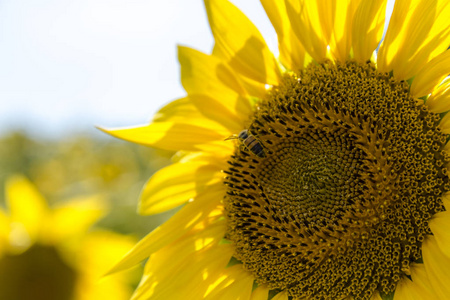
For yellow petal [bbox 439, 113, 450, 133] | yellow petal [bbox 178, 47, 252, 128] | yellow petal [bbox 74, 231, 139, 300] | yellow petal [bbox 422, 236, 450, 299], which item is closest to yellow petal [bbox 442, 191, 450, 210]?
yellow petal [bbox 422, 236, 450, 299]

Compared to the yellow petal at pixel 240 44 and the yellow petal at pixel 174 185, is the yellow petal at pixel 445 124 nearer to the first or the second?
the yellow petal at pixel 240 44

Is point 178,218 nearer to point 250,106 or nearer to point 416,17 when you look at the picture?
point 250,106

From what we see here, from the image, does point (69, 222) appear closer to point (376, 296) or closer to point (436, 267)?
point (376, 296)

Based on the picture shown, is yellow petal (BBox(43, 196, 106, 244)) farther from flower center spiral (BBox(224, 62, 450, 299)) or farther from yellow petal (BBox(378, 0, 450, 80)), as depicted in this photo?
yellow petal (BBox(378, 0, 450, 80))

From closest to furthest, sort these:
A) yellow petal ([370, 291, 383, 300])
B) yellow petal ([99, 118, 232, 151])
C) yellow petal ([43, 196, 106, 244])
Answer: yellow petal ([370, 291, 383, 300]) → yellow petal ([99, 118, 232, 151]) → yellow petal ([43, 196, 106, 244])

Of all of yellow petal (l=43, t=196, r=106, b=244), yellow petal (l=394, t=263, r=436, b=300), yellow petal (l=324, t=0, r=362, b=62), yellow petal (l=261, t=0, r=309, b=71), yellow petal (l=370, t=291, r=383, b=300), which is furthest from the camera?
yellow petal (l=43, t=196, r=106, b=244)

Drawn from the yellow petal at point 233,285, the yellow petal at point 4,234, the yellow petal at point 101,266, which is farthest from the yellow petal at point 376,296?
the yellow petal at point 4,234

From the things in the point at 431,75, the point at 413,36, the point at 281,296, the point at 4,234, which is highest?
the point at 4,234

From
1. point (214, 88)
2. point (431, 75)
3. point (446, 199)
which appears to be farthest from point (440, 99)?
point (214, 88)
